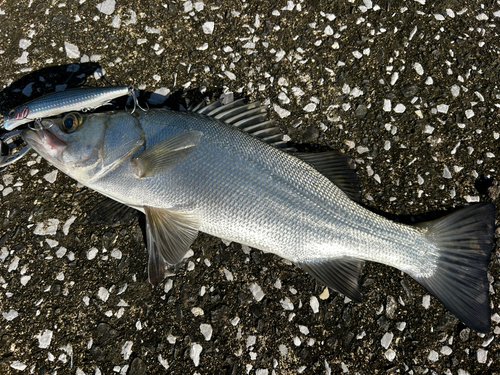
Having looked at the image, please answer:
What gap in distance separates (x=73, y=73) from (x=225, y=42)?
1.19 metres

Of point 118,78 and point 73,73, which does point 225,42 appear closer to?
point 118,78

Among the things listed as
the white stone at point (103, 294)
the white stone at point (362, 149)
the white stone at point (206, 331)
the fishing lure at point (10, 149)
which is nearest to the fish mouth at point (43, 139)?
the fishing lure at point (10, 149)

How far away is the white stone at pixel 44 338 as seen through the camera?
233 cm

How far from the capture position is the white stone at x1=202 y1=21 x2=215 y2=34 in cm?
285

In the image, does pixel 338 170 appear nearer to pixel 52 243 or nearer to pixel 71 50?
pixel 52 243

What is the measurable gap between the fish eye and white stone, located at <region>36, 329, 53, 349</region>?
1312 mm

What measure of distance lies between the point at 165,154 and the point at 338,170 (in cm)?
108

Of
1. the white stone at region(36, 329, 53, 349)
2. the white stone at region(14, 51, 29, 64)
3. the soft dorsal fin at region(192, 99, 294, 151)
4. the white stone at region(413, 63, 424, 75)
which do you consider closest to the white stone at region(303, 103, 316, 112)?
the soft dorsal fin at region(192, 99, 294, 151)

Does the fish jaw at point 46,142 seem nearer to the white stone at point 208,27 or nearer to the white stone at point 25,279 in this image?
the white stone at point 25,279

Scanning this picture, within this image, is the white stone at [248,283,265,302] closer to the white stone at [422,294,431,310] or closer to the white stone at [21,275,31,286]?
the white stone at [422,294,431,310]

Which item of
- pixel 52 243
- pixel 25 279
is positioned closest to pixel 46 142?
pixel 52 243

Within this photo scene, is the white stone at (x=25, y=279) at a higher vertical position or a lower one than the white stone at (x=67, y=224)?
lower

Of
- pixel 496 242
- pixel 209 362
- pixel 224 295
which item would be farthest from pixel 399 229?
pixel 209 362

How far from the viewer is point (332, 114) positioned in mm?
2689
